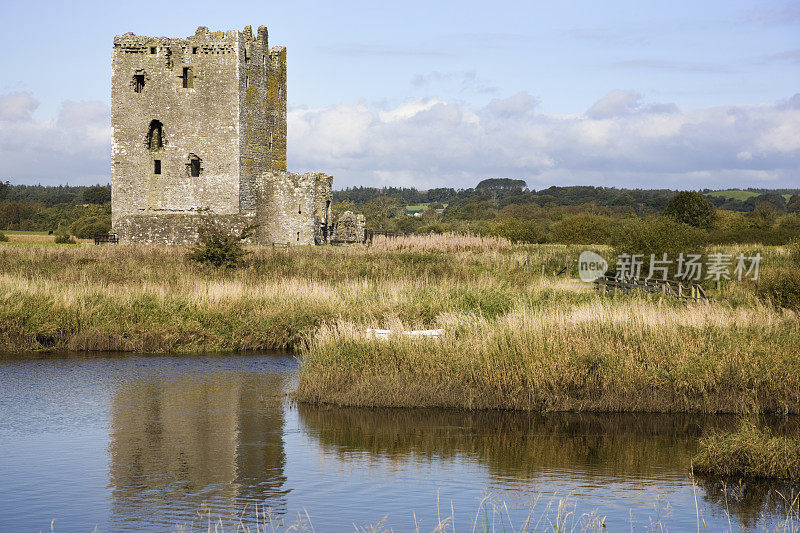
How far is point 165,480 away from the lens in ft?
33.6

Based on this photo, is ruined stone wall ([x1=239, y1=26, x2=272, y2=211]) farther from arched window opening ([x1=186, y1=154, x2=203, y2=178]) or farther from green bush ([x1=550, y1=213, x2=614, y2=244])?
green bush ([x1=550, y1=213, x2=614, y2=244])

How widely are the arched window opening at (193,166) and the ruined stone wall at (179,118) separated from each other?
0.10 m

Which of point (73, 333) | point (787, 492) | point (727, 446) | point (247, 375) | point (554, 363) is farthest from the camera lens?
point (73, 333)

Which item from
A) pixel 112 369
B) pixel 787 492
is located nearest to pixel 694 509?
pixel 787 492

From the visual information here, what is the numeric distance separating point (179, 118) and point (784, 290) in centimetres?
2641

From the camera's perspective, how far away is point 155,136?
38906 mm

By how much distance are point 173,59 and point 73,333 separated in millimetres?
20843

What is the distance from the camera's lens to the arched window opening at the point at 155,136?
127ft

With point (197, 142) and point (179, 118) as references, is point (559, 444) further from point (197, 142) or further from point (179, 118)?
point (179, 118)

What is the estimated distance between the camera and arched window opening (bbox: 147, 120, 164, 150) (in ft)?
127

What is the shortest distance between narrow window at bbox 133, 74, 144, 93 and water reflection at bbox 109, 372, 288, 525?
24.8 m

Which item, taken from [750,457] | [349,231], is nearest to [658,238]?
[349,231]

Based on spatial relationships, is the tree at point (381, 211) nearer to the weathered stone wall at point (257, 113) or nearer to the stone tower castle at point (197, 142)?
the weathered stone wall at point (257, 113)

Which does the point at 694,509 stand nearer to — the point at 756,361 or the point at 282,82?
the point at 756,361
